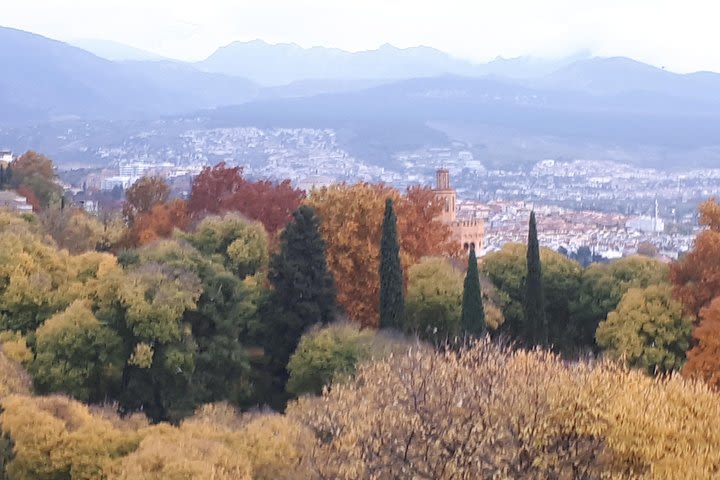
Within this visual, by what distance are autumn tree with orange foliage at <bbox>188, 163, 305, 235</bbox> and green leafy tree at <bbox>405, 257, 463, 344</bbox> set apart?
650cm

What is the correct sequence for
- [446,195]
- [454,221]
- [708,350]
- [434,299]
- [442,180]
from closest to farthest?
[708,350], [434,299], [446,195], [442,180], [454,221]

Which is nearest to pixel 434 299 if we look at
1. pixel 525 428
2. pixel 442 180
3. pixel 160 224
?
pixel 160 224

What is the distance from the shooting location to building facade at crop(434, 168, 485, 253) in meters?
41.2

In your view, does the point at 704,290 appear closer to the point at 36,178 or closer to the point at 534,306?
the point at 534,306

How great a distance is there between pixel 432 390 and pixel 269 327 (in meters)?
11.0

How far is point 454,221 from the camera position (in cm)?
4206

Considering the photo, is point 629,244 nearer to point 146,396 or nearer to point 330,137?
point 146,396

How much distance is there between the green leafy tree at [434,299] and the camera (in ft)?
80.6

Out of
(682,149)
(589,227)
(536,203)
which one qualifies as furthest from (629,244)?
(682,149)

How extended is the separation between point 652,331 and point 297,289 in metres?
8.12

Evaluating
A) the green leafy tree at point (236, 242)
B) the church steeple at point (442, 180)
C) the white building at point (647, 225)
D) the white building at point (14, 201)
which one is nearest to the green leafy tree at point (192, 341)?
the green leafy tree at point (236, 242)

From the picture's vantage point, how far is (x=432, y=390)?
500 inches

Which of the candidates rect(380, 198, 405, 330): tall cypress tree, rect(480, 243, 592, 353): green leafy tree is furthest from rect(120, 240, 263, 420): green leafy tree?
rect(480, 243, 592, 353): green leafy tree

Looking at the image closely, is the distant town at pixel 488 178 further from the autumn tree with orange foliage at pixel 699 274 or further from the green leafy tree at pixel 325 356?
the green leafy tree at pixel 325 356
